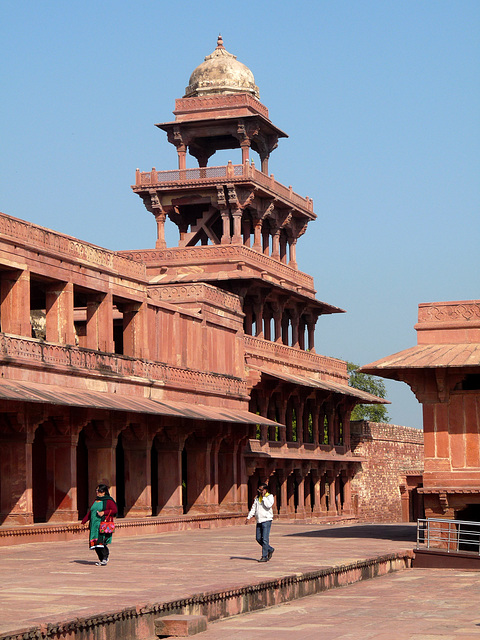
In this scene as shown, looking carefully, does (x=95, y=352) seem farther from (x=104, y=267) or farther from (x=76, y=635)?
(x=76, y=635)

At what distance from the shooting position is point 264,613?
631 inches

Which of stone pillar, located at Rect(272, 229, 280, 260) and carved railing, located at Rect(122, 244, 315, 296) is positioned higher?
stone pillar, located at Rect(272, 229, 280, 260)

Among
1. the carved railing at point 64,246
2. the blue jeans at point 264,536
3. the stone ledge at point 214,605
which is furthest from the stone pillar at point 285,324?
the blue jeans at point 264,536

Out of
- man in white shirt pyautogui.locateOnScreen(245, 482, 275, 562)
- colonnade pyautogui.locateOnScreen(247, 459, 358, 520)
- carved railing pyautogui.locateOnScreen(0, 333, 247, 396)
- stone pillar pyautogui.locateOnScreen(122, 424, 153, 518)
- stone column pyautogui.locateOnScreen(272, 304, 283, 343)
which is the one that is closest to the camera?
man in white shirt pyautogui.locateOnScreen(245, 482, 275, 562)

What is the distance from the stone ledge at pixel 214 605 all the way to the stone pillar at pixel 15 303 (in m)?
10.4

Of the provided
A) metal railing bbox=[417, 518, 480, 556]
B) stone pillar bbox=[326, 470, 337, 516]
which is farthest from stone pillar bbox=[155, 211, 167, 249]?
metal railing bbox=[417, 518, 480, 556]

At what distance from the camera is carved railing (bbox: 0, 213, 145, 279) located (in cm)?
2766

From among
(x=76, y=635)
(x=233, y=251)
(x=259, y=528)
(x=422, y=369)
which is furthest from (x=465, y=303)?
(x=233, y=251)

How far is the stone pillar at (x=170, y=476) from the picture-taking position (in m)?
35.6

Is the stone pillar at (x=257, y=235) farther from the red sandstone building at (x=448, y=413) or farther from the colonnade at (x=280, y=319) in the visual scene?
the red sandstone building at (x=448, y=413)

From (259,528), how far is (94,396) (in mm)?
8990

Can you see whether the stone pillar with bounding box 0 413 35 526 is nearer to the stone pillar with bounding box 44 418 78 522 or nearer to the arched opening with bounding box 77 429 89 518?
the stone pillar with bounding box 44 418 78 522

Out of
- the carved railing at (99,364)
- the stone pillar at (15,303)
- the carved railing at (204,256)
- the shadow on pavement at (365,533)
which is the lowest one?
the shadow on pavement at (365,533)

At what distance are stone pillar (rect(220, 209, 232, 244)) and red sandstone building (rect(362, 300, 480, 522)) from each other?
2407 centimetres
